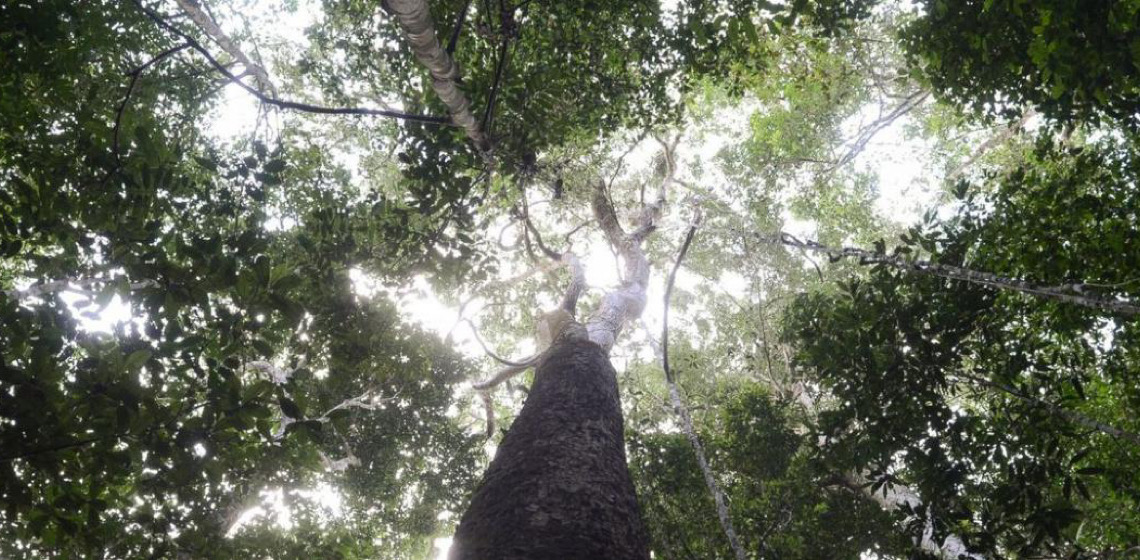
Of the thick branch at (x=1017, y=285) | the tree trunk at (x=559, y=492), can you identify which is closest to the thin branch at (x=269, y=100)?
the tree trunk at (x=559, y=492)

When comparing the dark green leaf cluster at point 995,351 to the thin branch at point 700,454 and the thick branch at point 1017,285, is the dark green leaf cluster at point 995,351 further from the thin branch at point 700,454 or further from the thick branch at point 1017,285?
the thin branch at point 700,454

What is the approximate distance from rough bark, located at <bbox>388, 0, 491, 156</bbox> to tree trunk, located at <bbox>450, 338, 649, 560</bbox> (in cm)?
228

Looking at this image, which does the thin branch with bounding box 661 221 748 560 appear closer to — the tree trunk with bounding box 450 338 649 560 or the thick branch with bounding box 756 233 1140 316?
the tree trunk with bounding box 450 338 649 560

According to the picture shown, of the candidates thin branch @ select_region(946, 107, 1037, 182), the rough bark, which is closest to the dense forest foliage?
the rough bark

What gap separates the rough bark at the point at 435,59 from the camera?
3.80 meters

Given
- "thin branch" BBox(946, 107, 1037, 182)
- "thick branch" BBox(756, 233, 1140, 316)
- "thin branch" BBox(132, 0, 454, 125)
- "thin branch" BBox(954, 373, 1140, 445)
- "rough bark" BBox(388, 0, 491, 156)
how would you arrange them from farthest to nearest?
"thin branch" BBox(946, 107, 1037, 182), "rough bark" BBox(388, 0, 491, 156), "thin branch" BBox(954, 373, 1140, 445), "thick branch" BBox(756, 233, 1140, 316), "thin branch" BBox(132, 0, 454, 125)

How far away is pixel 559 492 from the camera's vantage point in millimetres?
3227

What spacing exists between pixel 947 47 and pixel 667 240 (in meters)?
12.5

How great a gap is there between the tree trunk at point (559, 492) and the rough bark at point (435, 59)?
2280 millimetres

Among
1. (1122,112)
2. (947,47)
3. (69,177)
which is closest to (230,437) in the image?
(69,177)

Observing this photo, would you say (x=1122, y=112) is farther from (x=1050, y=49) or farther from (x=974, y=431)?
(x=974, y=431)

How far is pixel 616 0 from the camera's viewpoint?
5660mm

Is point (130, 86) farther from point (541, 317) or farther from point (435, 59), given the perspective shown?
point (541, 317)

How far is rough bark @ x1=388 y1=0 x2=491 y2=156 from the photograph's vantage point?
3.80 metres
